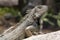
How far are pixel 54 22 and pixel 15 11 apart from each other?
292 cm

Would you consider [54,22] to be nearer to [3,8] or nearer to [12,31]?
[3,8]

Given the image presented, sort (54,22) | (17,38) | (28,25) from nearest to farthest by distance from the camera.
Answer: (17,38), (28,25), (54,22)

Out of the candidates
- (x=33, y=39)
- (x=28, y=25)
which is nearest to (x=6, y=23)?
(x=28, y=25)

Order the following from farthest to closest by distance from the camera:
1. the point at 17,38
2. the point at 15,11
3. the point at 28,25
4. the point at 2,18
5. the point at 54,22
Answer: the point at 15,11
the point at 2,18
the point at 54,22
the point at 28,25
the point at 17,38

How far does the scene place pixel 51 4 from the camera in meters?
10.9

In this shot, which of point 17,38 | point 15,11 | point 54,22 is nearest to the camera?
point 17,38

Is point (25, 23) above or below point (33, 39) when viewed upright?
above

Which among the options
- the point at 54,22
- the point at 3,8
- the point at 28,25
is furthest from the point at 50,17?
the point at 28,25

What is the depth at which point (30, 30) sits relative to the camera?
5.00 m

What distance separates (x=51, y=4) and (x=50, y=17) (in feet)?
3.86

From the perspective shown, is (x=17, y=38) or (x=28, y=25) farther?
(x=28, y=25)

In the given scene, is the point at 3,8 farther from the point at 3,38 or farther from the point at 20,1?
the point at 3,38

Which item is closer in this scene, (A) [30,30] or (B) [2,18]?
(A) [30,30]

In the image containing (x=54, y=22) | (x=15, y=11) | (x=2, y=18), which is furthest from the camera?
(x=15, y=11)
